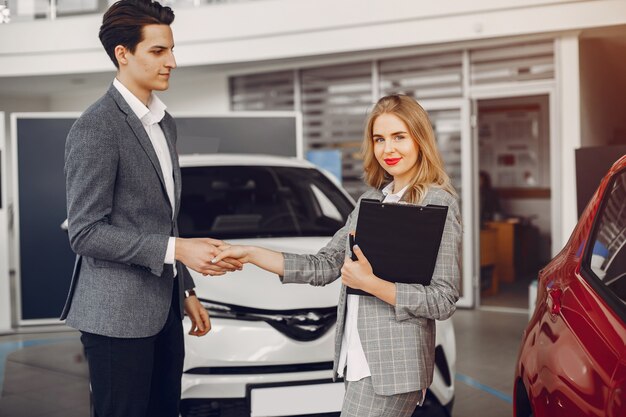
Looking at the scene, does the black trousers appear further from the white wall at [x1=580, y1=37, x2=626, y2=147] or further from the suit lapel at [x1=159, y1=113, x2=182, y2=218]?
the white wall at [x1=580, y1=37, x2=626, y2=147]

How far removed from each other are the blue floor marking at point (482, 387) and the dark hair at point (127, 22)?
3.08 metres

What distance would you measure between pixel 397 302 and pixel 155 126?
85 centimetres

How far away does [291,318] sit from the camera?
2.74 metres

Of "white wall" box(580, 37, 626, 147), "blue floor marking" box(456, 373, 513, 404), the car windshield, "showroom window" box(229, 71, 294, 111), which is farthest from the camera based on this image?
"showroom window" box(229, 71, 294, 111)

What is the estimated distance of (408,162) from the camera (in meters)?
1.79

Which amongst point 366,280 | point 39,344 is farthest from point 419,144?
point 39,344

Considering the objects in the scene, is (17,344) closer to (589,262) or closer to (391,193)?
(391,193)

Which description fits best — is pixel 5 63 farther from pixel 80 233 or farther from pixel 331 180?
pixel 80 233

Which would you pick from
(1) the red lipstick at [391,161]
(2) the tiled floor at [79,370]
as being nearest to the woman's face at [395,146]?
(1) the red lipstick at [391,161]

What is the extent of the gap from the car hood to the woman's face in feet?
3.64

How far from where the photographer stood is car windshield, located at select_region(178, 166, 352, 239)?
11.7 feet

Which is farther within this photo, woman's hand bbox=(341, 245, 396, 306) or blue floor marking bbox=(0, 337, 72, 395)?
blue floor marking bbox=(0, 337, 72, 395)

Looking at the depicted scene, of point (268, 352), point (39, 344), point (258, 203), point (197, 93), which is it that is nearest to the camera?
point (268, 352)

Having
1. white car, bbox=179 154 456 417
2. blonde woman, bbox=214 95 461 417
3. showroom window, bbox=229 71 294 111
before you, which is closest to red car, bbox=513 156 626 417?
blonde woman, bbox=214 95 461 417
